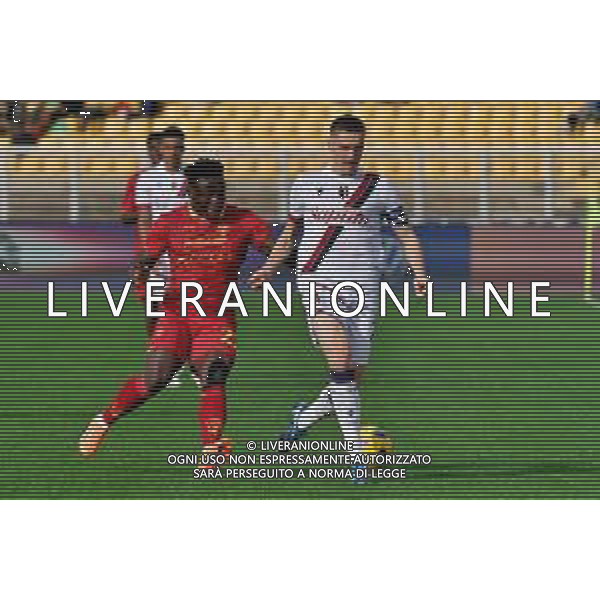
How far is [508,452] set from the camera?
22.6 m

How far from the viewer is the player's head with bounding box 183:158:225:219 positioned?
880 inches

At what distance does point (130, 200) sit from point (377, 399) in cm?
182

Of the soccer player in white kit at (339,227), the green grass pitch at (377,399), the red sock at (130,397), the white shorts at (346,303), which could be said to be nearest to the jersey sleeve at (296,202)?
the soccer player in white kit at (339,227)

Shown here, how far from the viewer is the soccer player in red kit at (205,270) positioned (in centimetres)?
2234

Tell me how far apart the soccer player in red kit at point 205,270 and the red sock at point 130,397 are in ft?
0.63

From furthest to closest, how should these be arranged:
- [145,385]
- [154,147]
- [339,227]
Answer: [145,385]
[154,147]
[339,227]

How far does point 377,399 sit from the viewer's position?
73.8 ft

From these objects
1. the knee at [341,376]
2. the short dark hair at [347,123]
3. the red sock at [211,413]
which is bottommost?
the red sock at [211,413]

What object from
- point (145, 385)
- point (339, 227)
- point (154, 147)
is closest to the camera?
point (339, 227)

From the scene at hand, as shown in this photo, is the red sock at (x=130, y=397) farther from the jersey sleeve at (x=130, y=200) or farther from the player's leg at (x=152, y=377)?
the jersey sleeve at (x=130, y=200)

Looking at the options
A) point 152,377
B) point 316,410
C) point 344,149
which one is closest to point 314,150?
point 344,149

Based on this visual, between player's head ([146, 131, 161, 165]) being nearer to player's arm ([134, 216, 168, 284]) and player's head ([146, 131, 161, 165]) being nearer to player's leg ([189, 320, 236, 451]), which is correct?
player's arm ([134, 216, 168, 284])

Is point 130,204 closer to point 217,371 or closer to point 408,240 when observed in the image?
point 217,371

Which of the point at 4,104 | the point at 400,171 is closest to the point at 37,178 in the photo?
the point at 4,104
